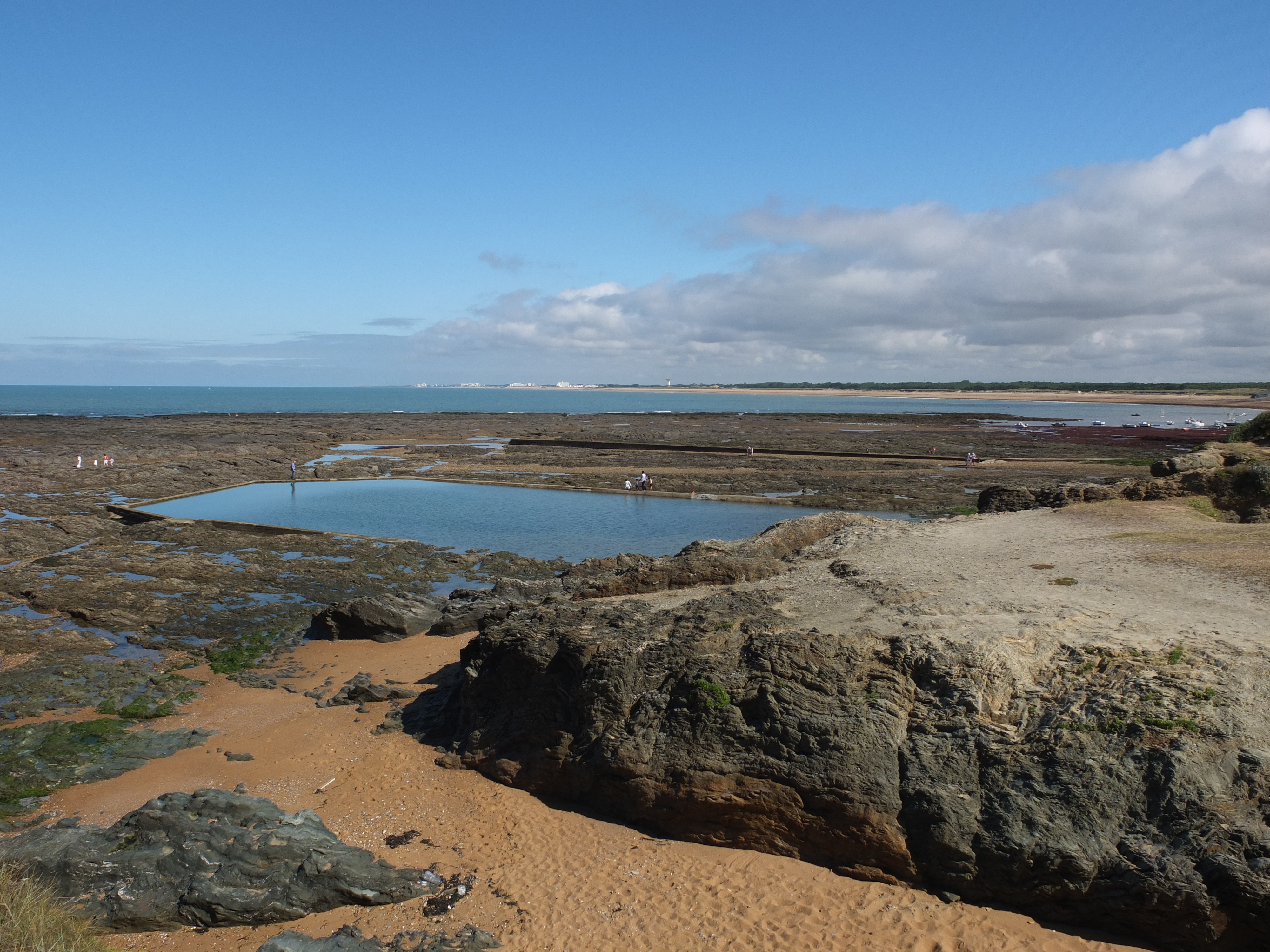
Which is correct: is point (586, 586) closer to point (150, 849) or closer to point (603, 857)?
point (603, 857)

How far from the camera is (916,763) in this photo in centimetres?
885

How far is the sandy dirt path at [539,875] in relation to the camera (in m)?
7.98

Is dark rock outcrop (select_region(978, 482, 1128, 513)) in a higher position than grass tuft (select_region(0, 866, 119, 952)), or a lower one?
higher

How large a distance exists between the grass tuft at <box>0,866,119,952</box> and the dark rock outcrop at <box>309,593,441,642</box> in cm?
1080

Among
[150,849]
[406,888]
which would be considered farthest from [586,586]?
[150,849]

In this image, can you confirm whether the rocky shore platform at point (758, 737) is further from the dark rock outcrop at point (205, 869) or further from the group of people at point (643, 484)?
the group of people at point (643, 484)

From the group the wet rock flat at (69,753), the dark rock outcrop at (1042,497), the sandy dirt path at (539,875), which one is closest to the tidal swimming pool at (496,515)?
the dark rock outcrop at (1042,497)

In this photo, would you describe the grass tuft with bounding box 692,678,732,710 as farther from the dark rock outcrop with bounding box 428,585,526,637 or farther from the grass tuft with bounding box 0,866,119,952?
the dark rock outcrop with bounding box 428,585,526,637

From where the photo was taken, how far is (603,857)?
9406 millimetres

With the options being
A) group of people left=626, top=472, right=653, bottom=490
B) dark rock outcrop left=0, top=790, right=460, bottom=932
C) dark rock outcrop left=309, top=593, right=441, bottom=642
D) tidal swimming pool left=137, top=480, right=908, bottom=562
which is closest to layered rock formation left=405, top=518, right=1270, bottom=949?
dark rock outcrop left=0, top=790, right=460, bottom=932

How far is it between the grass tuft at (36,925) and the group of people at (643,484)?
37.5m

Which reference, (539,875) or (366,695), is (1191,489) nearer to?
(539,875)

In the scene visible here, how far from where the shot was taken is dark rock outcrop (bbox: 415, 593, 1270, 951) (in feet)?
25.0

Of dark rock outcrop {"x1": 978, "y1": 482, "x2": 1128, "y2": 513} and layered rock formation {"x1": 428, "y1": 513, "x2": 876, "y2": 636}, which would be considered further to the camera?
dark rock outcrop {"x1": 978, "y1": 482, "x2": 1128, "y2": 513}
